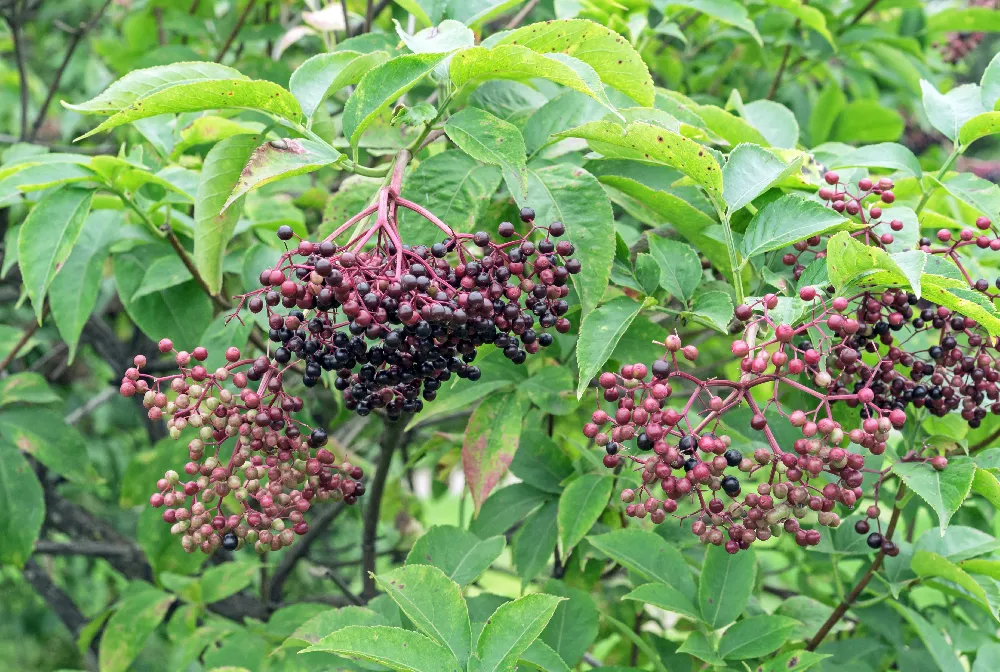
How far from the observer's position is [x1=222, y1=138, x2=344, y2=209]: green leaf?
124 centimetres

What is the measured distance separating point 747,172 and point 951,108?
1.67 ft

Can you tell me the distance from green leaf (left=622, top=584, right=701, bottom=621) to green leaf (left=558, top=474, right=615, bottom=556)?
0.50ft

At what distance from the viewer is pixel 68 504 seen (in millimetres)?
2863

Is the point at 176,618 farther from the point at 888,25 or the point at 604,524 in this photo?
the point at 888,25

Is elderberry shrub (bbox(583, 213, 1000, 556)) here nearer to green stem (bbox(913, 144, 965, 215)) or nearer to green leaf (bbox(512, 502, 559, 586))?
green stem (bbox(913, 144, 965, 215))

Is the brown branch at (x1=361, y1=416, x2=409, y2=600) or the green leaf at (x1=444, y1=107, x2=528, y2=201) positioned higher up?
the green leaf at (x1=444, y1=107, x2=528, y2=201)

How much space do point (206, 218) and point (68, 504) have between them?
1.76 meters

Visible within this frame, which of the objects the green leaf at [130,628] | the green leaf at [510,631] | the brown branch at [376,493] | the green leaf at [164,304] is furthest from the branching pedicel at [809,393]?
the green leaf at [130,628]

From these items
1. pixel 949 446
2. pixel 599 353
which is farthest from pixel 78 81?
pixel 949 446

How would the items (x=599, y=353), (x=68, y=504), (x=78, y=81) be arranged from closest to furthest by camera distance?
(x=599, y=353), (x=68, y=504), (x=78, y=81)

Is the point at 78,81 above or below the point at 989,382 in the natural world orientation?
below

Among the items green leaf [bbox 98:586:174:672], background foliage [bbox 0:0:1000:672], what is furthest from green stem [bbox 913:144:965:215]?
green leaf [bbox 98:586:174:672]

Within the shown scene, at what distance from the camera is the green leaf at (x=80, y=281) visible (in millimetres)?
1848

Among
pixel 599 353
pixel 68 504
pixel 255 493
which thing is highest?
pixel 599 353
